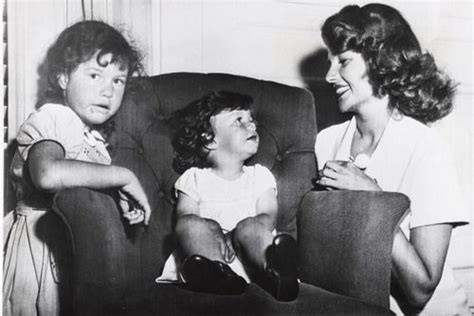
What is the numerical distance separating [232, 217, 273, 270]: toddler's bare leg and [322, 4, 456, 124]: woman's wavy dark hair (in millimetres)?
458

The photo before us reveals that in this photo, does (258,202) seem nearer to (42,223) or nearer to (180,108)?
(180,108)

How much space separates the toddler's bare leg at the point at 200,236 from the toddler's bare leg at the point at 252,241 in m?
0.04

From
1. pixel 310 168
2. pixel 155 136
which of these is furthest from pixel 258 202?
pixel 155 136

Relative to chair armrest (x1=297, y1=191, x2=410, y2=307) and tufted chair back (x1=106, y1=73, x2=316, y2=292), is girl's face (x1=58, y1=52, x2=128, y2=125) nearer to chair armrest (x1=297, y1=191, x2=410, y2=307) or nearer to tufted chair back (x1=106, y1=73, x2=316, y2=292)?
tufted chair back (x1=106, y1=73, x2=316, y2=292)

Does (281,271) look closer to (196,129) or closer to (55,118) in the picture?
(196,129)

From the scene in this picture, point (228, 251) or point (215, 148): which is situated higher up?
point (215, 148)

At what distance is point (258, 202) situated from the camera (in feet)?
4.32

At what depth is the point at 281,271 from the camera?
1.00 meters

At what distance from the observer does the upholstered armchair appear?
91 cm

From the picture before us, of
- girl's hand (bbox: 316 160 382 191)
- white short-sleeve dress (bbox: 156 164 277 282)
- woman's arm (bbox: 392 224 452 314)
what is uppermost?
girl's hand (bbox: 316 160 382 191)

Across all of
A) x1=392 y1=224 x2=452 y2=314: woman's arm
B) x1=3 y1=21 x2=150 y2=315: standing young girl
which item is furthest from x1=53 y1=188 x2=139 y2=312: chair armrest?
x1=392 y1=224 x2=452 y2=314: woman's arm

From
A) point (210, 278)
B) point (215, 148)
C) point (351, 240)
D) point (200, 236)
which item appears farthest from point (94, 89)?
point (351, 240)

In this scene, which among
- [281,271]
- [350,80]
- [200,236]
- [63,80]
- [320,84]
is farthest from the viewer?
[320,84]

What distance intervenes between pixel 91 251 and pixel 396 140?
2.57ft
